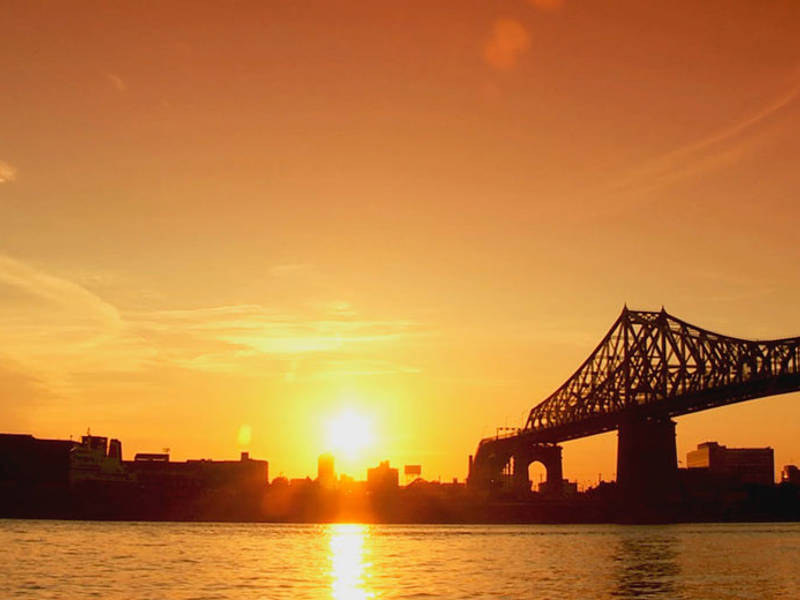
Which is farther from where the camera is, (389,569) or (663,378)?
(663,378)

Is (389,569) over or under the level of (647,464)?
under

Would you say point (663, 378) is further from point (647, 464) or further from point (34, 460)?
point (34, 460)

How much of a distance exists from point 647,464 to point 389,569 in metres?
74.1

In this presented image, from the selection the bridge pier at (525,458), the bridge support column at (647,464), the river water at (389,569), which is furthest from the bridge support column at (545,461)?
the river water at (389,569)

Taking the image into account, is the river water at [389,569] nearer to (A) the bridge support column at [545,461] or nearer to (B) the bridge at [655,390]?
(B) the bridge at [655,390]

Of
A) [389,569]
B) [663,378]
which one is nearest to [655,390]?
[663,378]

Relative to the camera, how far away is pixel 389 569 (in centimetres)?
5994

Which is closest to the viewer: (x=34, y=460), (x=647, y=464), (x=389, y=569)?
(x=389, y=569)

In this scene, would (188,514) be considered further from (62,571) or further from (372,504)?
(62,571)

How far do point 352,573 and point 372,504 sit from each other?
4939 inches

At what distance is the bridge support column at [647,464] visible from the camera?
418ft

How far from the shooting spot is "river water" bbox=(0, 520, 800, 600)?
4622cm

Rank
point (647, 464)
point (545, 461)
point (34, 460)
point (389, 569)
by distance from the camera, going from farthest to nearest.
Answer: point (545, 461)
point (34, 460)
point (647, 464)
point (389, 569)

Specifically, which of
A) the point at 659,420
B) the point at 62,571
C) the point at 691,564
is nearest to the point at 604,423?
the point at 659,420
